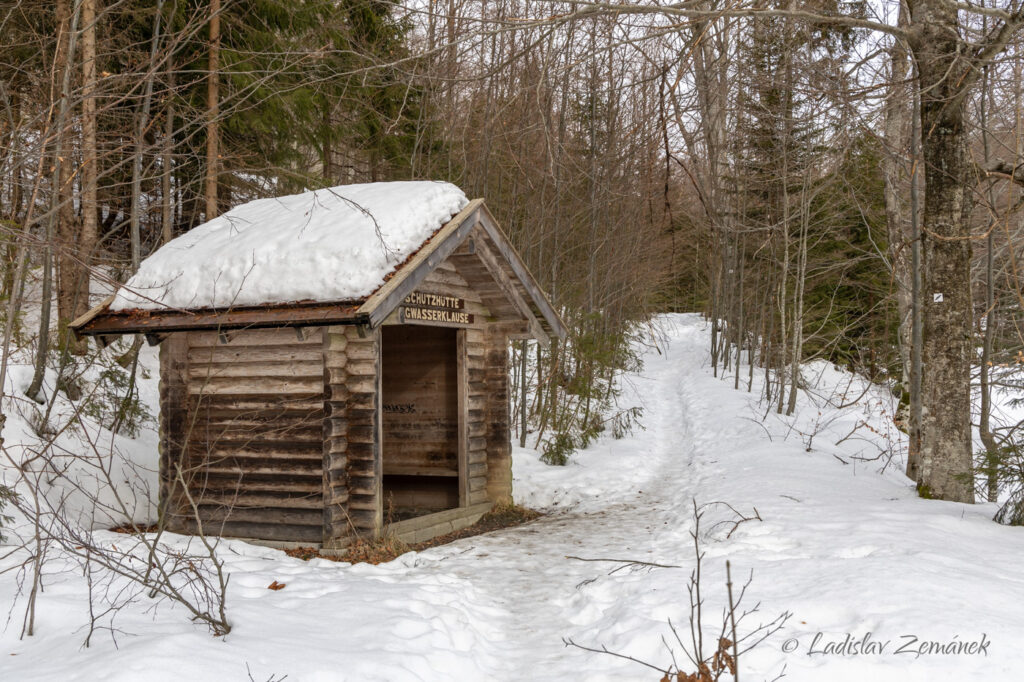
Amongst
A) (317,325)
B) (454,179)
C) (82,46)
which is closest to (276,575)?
(317,325)

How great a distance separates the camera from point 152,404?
12.5 m

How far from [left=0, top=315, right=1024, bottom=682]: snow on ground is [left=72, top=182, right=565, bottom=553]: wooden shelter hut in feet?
2.19

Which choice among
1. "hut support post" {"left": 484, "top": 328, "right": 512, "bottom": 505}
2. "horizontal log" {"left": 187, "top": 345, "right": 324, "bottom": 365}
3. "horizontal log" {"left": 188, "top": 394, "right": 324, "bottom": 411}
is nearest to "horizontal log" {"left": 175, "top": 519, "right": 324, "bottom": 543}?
"horizontal log" {"left": 188, "top": 394, "right": 324, "bottom": 411}

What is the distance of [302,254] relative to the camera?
7770mm

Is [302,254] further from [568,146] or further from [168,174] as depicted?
[568,146]

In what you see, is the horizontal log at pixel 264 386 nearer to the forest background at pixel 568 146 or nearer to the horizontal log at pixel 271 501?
the horizontal log at pixel 271 501

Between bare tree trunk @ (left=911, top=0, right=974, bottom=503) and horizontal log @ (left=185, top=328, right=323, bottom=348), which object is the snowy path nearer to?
horizontal log @ (left=185, top=328, right=323, bottom=348)

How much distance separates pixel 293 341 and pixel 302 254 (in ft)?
3.11

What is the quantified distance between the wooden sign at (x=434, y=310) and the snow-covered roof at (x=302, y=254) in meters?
0.83

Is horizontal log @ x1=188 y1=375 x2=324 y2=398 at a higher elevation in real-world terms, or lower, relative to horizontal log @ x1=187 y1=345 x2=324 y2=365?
lower

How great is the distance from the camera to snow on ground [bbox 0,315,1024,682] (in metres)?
4.14

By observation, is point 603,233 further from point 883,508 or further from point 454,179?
point 883,508

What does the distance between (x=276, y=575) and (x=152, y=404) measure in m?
7.40

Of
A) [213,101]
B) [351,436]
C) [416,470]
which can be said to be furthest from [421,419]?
[213,101]
